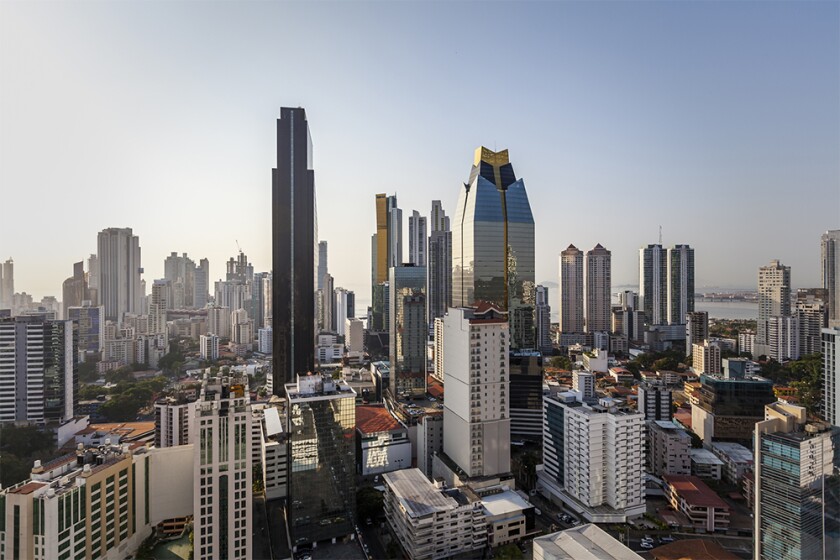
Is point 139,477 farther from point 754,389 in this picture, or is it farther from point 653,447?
point 754,389

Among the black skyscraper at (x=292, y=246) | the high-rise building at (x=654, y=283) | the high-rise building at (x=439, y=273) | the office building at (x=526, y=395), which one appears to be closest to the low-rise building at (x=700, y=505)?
the office building at (x=526, y=395)

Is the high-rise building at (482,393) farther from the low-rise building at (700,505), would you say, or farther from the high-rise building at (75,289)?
the high-rise building at (75,289)

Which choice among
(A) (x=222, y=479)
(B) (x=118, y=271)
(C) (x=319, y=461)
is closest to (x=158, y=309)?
(B) (x=118, y=271)

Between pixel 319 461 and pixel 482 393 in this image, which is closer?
pixel 319 461

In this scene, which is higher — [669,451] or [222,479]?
[222,479]

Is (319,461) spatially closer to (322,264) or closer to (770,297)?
(770,297)
